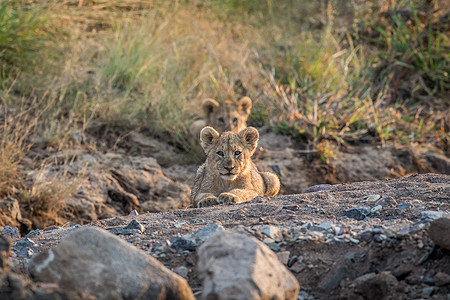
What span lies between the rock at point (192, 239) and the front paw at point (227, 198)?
5.88ft

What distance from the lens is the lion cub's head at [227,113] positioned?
9797 millimetres

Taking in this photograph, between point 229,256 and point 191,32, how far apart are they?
31.2 ft

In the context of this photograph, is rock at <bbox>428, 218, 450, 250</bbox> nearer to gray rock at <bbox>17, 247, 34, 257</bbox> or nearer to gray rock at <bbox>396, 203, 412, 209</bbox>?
gray rock at <bbox>396, 203, 412, 209</bbox>

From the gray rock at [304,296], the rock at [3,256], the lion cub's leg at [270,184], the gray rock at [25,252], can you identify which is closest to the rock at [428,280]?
the gray rock at [304,296]

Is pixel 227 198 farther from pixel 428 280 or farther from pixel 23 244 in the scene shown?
pixel 428 280

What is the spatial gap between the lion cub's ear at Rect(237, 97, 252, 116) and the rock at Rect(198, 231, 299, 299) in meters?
6.55

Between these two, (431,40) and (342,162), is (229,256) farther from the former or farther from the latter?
(431,40)

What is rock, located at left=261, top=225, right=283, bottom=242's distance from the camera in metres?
4.21

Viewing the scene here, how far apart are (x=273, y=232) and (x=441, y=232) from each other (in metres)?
1.09

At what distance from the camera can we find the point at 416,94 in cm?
1170

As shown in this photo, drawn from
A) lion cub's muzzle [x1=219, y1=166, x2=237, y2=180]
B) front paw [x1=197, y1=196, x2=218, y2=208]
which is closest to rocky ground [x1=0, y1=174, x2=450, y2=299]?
front paw [x1=197, y1=196, x2=218, y2=208]

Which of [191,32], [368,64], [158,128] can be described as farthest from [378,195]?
[191,32]

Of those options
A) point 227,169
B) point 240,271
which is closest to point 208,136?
point 227,169

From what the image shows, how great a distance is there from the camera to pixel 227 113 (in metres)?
9.82
